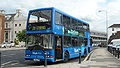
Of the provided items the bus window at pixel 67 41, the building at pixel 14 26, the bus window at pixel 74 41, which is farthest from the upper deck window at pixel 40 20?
the building at pixel 14 26

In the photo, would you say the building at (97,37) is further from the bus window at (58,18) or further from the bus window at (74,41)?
the bus window at (58,18)

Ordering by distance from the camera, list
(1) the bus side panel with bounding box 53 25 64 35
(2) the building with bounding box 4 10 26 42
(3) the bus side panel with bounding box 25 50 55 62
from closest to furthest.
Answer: (3) the bus side panel with bounding box 25 50 55 62 → (1) the bus side panel with bounding box 53 25 64 35 → (2) the building with bounding box 4 10 26 42

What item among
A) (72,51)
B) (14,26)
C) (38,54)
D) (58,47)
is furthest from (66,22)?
(14,26)

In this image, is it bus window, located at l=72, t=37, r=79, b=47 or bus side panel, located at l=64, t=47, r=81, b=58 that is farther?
bus window, located at l=72, t=37, r=79, b=47

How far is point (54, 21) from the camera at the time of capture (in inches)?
508

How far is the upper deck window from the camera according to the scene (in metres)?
12.8

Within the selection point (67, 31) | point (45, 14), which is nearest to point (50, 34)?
point (45, 14)

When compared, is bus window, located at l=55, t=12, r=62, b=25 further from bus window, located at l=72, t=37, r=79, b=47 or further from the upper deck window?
bus window, located at l=72, t=37, r=79, b=47

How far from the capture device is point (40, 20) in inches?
521

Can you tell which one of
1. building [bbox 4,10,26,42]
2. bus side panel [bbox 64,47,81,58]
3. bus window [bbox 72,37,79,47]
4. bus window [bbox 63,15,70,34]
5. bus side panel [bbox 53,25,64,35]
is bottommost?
bus side panel [bbox 64,47,81,58]

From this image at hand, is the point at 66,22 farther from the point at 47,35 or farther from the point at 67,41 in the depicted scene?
the point at 47,35

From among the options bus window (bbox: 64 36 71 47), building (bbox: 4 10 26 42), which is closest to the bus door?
bus window (bbox: 64 36 71 47)

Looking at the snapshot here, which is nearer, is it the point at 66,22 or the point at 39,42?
the point at 39,42

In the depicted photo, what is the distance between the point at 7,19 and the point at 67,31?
6719 centimetres
